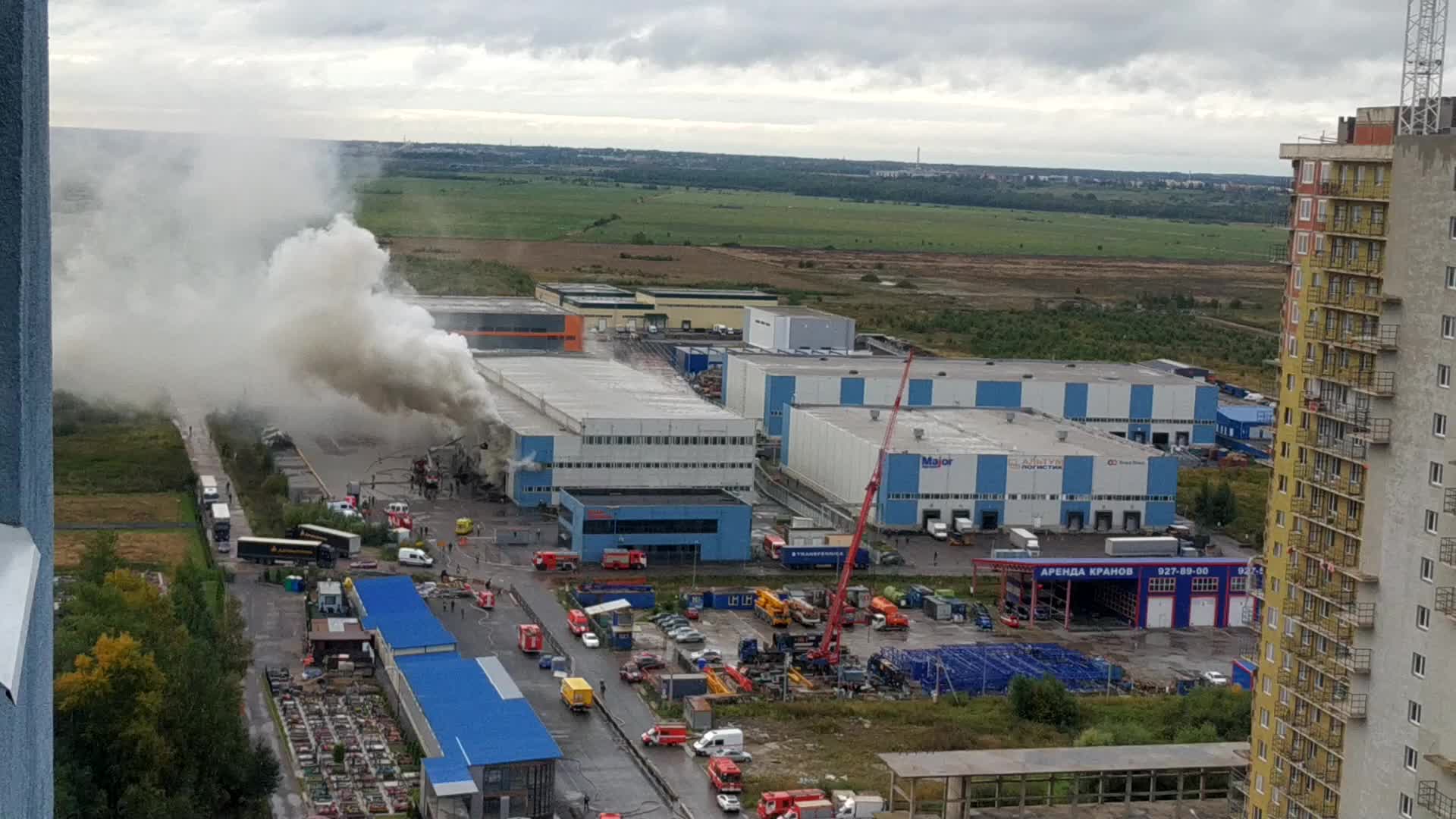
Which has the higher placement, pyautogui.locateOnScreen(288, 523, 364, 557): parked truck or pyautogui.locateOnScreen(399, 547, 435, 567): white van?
pyautogui.locateOnScreen(288, 523, 364, 557): parked truck

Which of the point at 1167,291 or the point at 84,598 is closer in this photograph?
the point at 84,598

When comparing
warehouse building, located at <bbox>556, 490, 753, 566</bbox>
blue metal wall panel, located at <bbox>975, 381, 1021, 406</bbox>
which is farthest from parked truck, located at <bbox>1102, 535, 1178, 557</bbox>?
blue metal wall panel, located at <bbox>975, 381, 1021, 406</bbox>

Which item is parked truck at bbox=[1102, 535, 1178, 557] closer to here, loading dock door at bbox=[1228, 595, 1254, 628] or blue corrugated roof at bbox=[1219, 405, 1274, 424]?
loading dock door at bbox=[1228, 595, 1254, 628]

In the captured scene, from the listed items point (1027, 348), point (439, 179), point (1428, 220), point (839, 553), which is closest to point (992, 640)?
point (839, 553)

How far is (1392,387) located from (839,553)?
55.4ft

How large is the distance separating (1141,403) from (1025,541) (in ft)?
39.1

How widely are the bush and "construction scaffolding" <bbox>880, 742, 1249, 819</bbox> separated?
13.6 feet

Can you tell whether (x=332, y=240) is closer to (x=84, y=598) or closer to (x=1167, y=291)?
(x=84, y=598)

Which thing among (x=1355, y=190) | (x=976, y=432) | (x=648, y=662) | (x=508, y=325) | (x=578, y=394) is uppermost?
(x=1355, y=190)

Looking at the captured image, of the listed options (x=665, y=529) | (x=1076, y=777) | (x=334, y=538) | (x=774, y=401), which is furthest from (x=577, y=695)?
(x=774, y=401)

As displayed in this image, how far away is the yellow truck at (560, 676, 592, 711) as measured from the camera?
20.1 metres

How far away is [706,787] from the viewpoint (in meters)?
17.8

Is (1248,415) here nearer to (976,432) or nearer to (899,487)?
(976,432)

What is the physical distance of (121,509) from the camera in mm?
29625
